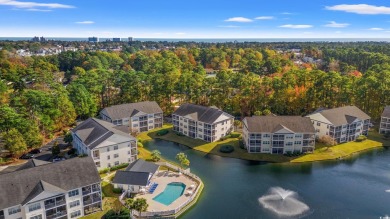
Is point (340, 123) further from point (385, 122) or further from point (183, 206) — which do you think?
point (183, 206)

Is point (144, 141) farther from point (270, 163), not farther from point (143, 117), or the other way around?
point (270, 163)

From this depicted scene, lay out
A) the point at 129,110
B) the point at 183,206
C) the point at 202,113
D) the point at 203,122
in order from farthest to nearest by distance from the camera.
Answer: the point at 129,110, the point at 202,113, the point at 203,122, the point at 183,206

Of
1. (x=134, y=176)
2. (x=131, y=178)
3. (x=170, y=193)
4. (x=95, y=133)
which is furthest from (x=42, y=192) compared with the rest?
(x=95, y=133)

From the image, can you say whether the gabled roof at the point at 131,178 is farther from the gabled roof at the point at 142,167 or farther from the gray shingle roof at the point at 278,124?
the gray shingle roof at the point at 278,124

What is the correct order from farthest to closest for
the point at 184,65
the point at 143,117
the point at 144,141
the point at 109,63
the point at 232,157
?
the point at 109,63
the point at 184,65
the point at 143,117
the point at 144,141
the point at 232,157

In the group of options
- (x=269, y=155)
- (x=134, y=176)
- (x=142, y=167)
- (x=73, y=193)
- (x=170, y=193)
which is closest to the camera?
(x=73, y=193)

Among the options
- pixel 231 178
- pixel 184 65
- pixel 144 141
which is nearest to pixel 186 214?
pixel 231 178

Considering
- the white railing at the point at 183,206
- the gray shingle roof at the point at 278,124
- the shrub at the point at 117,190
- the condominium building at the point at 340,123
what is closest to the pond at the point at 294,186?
the white railing at the point at 183,206
